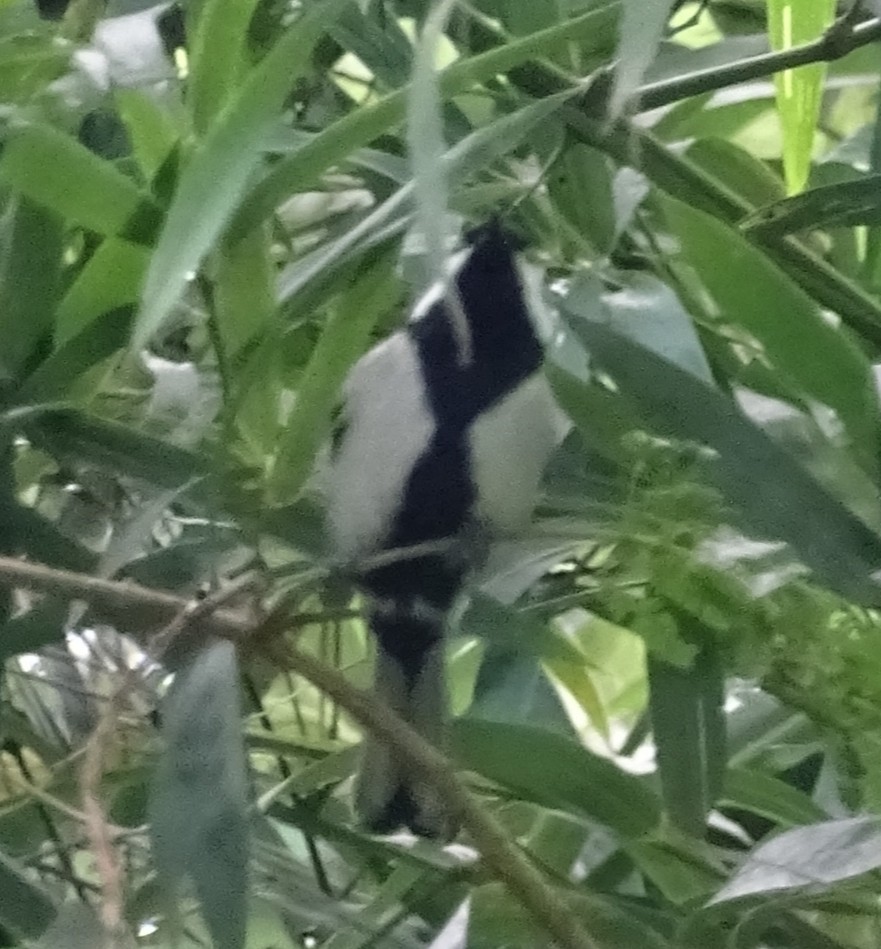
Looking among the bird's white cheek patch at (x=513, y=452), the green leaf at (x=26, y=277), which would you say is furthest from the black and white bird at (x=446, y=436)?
the green leaf at (x=26, y=277)

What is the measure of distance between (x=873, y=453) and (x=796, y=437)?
2 centimetres

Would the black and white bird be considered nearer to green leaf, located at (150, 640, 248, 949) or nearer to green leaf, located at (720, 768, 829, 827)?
green leaf, located at (150, 640, 248, 949)

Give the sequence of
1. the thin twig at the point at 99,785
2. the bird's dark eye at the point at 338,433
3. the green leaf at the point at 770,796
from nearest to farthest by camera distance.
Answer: the thin twig at the point at 99,785 < the bird's dark eye at the point at 338,433 < the green leaf at the point at 770,796

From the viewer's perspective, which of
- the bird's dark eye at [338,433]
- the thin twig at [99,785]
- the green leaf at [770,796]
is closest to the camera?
the thin twig at [99,785]

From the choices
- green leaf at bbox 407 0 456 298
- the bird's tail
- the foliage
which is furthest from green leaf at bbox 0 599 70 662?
green leaf at bbox 407 0 456 298

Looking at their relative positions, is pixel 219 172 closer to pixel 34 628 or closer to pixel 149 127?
pixel 149 127

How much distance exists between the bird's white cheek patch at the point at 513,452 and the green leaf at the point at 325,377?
70 millimetres

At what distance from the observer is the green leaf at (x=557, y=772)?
435 millimetres

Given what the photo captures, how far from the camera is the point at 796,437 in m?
0.39

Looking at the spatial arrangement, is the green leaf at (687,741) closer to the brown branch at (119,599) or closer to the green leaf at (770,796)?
the green leaf at (770,796)

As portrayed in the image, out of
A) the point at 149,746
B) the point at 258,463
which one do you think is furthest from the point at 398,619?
the point at 149,746

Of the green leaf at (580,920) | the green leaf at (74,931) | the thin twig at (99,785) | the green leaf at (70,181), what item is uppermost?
the green leaf at (70,181)

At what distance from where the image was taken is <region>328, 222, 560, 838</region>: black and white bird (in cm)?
32

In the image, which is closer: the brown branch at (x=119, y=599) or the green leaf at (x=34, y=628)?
the brown branch at (x=119, y=599)
